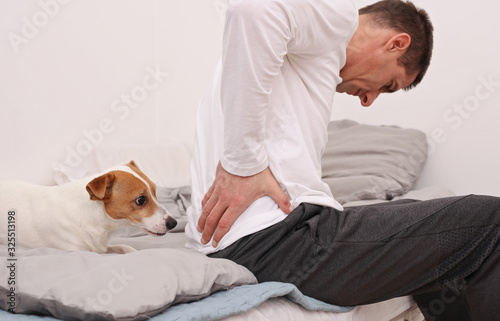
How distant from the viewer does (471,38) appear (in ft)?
8.46

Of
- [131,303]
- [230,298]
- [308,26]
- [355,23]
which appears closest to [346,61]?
[355,23]

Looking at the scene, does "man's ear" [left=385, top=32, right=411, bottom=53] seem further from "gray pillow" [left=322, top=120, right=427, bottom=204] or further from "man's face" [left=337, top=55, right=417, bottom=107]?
"gray pillow" [left=322, top=120, right=427, bottom=204]

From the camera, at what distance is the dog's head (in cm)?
139

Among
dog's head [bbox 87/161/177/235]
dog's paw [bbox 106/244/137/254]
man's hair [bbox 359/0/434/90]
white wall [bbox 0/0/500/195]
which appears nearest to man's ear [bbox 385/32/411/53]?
man's hair [bbox 359/0/434/90]

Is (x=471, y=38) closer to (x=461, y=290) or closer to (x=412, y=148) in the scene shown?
(x=412, y=148)

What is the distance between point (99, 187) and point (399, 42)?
88 cm

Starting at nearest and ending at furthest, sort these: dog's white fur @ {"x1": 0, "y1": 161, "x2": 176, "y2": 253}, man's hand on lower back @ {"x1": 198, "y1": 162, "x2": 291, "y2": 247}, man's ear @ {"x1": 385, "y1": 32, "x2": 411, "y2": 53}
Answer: man's hand on lower back @ {"x1": 198, "y1": 162, "x2": 291, "y2": 247} < man's ear @ {"x1": 385, "y1": 32, "x2": 411, "y2": 53} < dog's white fur @ {"x1": 0, "y1": 161, "x2": 176, "y2": 253}

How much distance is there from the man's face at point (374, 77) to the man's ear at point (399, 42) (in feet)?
0.11

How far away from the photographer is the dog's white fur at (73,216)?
1442 millimetres

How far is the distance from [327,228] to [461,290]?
0.33 m

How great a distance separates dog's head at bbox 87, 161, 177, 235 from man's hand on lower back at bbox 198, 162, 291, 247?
0.36 metres

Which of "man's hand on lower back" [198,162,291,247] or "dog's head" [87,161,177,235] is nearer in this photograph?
"man's hand on lower back" [198,162,291,247]

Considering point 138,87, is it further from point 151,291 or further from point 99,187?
point 151,291

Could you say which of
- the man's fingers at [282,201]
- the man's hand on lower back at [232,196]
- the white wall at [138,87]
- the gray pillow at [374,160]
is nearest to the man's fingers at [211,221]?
the man's hand on lower back at [232,196]
